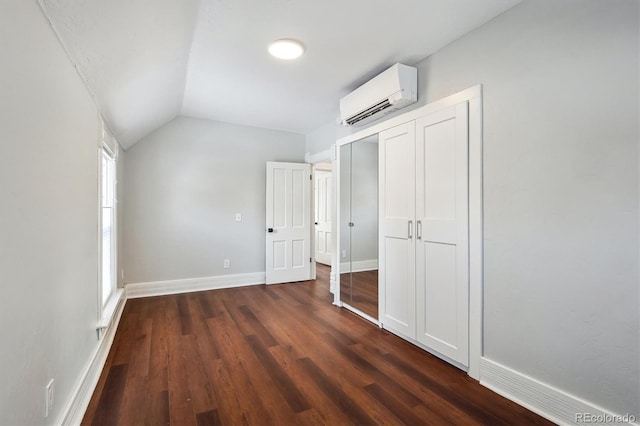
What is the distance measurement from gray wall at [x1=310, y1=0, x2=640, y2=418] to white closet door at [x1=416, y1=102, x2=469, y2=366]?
6.8 inches

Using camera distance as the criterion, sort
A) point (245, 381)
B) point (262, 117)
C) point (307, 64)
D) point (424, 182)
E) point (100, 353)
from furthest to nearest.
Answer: point (262, 117), point (307, 64), point (424, 182), point (100, 353), point (245, 381)

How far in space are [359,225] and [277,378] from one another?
1873 mm

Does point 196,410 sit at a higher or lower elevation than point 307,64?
lower

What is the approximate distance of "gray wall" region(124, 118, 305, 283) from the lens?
410 centimetres

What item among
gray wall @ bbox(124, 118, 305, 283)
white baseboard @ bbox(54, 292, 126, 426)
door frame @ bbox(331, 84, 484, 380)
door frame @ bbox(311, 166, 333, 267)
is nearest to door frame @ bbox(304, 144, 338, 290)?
door frame @ bbox(311, 166, 333, 267)

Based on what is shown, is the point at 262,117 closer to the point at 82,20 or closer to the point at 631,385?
the point at 82,20

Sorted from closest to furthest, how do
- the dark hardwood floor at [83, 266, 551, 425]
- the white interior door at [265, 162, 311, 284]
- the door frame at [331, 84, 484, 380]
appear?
1. the dark hardwood floor at [83, 266, 551, 425]
2. the door frame at [331, 84, 484, 380]
3. the white interior door at [265, 162, 311, 284]

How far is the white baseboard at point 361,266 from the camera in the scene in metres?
3.26

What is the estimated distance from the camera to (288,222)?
489 cm

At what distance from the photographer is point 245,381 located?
2104 millimetres

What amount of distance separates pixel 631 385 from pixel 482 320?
0.76 m

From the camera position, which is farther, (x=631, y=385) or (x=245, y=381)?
(x=245, y=381)

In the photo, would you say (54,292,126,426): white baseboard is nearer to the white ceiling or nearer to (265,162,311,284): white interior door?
the white ceiling

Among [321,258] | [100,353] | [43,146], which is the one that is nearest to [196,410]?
[100,353]
